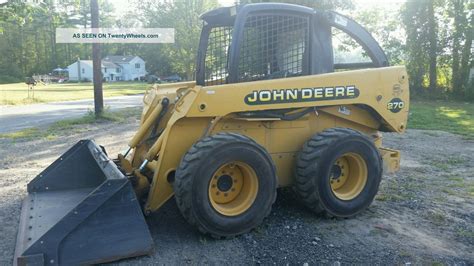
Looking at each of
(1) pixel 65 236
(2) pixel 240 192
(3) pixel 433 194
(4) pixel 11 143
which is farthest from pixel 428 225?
(4) pixel 11 143

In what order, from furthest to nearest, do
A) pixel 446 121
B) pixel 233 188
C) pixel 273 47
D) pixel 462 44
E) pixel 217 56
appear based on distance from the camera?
pixel 462 44
pixel 446 121
pixel 217 56
pixel 273 47
pixel 233 188

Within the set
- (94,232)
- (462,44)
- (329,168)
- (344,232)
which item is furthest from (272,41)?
(462,44)

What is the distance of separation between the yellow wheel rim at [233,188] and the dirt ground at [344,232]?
0.30m

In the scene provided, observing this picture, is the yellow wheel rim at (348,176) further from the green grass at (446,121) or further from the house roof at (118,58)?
the house roof at (118,58)

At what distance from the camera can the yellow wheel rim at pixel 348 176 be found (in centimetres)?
489

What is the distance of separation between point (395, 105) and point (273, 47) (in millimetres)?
1661

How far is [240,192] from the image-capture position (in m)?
4.41

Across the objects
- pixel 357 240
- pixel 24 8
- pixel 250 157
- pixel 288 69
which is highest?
pixel 24 8

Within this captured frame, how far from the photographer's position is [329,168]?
4.60m

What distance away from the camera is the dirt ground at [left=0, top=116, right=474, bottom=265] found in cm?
390

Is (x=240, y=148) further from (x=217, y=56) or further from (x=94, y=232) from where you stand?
(x=217, y=56)

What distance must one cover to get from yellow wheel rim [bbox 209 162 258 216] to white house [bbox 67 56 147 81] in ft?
248

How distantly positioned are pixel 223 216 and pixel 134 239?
854 millimetres

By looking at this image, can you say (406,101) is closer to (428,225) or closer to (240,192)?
(428,225)
